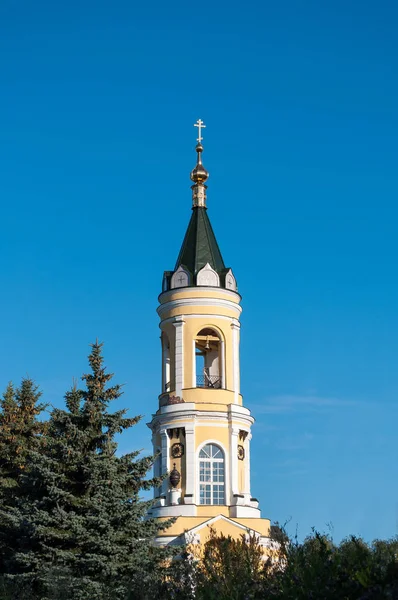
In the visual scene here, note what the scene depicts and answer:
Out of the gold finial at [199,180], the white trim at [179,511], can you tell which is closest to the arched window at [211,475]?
the white trim at [179,511]

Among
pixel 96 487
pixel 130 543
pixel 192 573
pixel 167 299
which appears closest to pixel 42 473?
pixel 96 487

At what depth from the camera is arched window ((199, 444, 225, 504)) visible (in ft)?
114

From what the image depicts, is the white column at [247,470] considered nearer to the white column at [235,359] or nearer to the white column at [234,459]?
the white column at [234,459]

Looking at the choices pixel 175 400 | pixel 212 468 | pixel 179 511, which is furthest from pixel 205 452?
pixel 179 511

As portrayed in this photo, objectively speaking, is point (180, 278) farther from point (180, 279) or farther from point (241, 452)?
point (241, 452)

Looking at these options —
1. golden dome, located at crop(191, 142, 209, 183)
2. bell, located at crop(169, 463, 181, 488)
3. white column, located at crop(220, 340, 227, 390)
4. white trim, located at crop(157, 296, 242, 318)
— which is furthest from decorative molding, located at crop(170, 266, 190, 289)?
bell, located at crop(169, 463, 181, 488)

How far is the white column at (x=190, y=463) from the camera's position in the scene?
3428 cm

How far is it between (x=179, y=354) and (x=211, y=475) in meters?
4.65

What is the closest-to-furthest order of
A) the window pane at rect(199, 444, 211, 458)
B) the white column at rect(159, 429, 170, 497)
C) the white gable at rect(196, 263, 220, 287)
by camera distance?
the white column at rect(159, 429, 170, 497)
the window pane at rect(199, 444, 211, 458)
the white gable at rect(196, 263, 220, 287)

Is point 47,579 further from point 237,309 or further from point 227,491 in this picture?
point 237,309

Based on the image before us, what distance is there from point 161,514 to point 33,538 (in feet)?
39.2

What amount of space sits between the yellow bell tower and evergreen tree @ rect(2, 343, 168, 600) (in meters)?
10.3

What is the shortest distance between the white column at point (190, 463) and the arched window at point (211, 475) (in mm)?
412

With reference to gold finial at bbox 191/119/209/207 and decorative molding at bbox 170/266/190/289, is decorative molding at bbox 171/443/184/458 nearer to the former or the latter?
decorative molding at bbox 170/266/190/289
